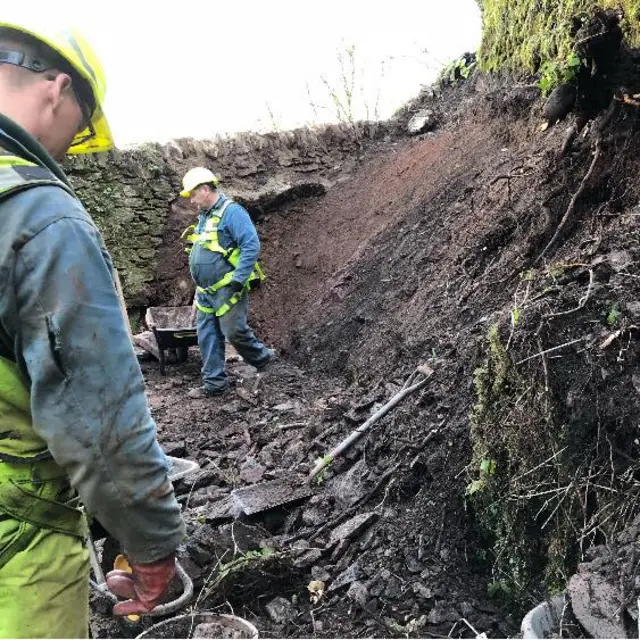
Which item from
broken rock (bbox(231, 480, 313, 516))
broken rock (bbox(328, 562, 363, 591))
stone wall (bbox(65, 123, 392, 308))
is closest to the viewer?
broken rock (bbox(328, 562, 363, 591))

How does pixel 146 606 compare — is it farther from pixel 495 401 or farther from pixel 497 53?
pixel 497 53

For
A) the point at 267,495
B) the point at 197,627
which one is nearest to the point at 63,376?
the point at 197,627

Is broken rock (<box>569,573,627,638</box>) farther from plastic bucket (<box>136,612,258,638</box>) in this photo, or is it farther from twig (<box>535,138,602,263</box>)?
twig (<box>535,138,602,263</box>)

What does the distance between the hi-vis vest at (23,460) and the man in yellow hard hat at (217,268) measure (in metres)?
5.11

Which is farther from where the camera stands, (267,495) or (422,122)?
(422,122)

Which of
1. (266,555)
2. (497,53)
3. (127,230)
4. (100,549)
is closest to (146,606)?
(100,549)

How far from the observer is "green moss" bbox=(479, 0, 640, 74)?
535 centimetres

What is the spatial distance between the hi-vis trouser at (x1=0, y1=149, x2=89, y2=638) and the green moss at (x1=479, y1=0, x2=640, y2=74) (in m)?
4.59

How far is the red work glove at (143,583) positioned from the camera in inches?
70.5

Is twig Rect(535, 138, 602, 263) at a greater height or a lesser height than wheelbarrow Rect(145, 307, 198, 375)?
greater

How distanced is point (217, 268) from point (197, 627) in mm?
4434

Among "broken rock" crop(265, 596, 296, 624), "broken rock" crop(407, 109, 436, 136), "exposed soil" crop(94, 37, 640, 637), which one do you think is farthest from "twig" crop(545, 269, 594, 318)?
"broken rock" crop(407, 109, 436, 136)

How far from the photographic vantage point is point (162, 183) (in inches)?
397

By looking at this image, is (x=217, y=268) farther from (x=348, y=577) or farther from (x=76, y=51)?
(x=76, y=51)
